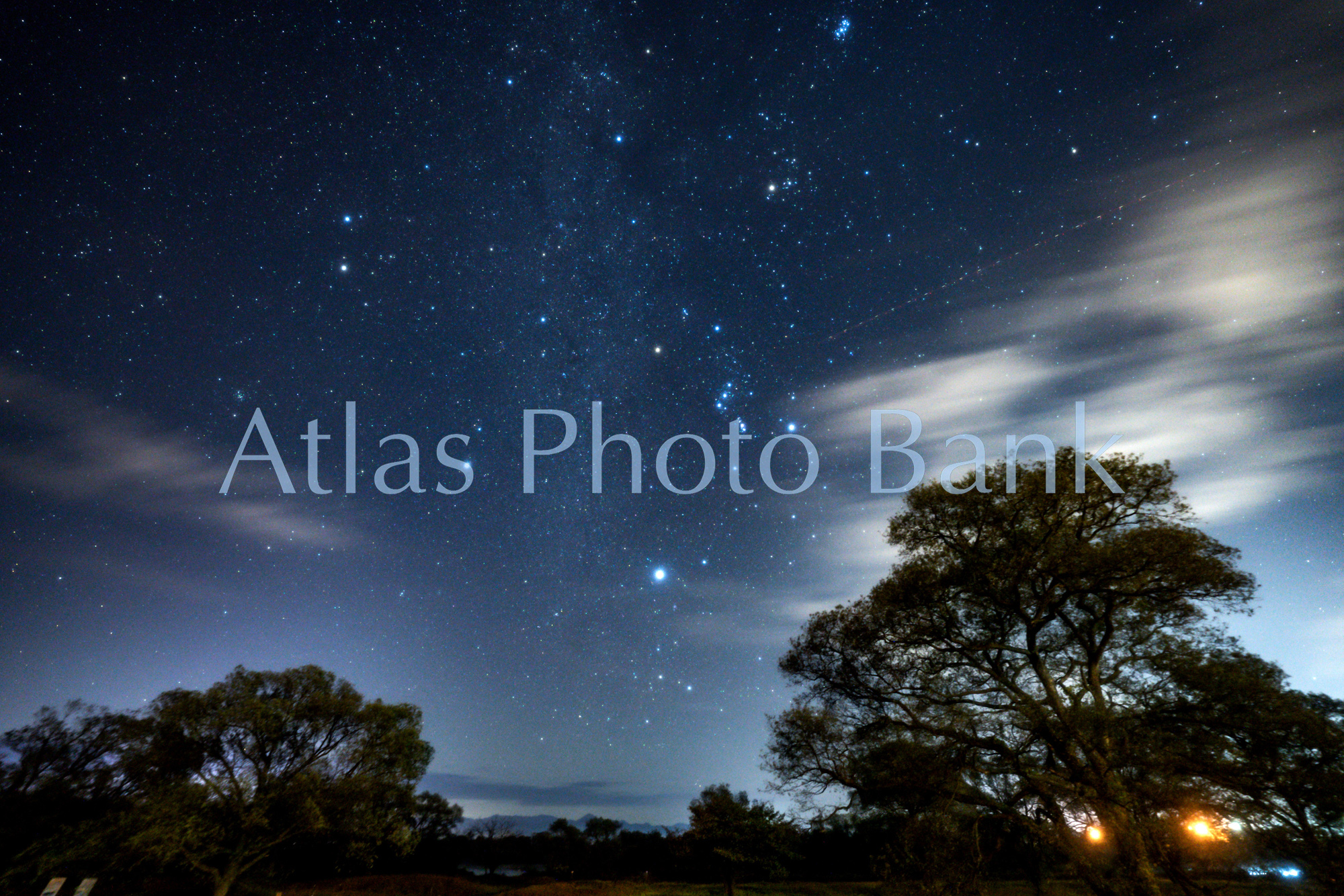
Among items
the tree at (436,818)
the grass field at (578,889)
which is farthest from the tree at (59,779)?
the tree at (436,818)

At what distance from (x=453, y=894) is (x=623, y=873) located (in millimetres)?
14545

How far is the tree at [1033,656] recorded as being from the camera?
35.1 ft

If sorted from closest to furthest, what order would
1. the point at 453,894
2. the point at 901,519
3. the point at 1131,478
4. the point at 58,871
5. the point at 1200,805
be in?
the point at 1200,805 → the point at 1131,478 → the point at 901,519 → the point at 58,871 → the point at 453,894

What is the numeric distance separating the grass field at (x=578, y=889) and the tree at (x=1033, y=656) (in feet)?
65.6

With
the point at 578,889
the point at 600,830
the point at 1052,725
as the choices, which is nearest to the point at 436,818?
the point at 600,830

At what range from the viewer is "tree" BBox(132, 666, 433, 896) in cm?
2197

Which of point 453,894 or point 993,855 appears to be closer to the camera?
point 993,855

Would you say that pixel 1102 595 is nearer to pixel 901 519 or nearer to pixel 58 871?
pixel 901 519

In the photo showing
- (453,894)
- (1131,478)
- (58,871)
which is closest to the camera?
(1131,478)

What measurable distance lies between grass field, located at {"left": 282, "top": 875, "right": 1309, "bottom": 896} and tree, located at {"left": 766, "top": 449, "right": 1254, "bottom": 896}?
20.0 m

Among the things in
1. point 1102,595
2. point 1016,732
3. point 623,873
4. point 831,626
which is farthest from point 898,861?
point 623,873

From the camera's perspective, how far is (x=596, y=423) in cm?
2202

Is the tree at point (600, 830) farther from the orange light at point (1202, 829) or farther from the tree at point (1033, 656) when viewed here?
the orange light at point (1202, 829)

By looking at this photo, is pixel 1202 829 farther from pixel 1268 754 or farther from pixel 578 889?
pixel 578 889
